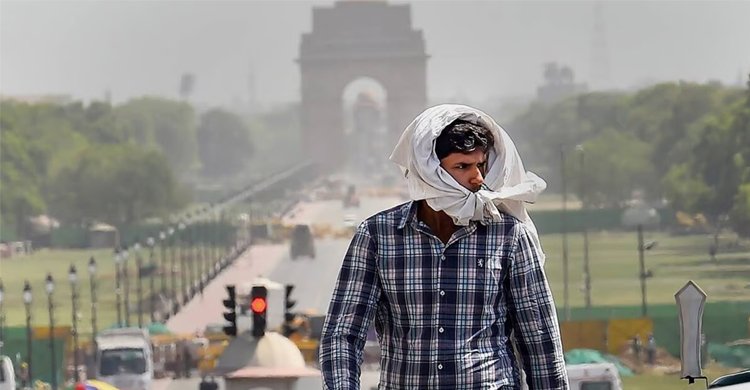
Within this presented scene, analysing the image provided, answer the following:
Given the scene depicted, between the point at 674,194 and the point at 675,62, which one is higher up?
the point at 675,62

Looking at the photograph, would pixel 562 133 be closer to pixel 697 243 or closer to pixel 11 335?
pixel 697 243

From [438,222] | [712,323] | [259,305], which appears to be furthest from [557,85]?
[438,222]

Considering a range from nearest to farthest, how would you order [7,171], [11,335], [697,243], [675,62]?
[11,335] → [697,243] → [7,171] → [675,62]

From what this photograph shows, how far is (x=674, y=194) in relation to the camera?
188 ft

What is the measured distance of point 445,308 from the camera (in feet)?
12.9

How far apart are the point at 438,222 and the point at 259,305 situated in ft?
37.5

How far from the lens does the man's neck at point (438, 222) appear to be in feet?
13.1

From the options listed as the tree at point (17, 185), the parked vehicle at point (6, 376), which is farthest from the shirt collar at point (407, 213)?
the tree at point (17, 185)

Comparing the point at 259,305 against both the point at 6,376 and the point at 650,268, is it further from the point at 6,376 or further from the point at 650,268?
the point at 650,268

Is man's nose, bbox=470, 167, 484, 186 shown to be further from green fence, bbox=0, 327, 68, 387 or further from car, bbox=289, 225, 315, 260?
car, bbox=289, 225, 315, 260

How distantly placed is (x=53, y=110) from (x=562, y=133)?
17097 millimetres

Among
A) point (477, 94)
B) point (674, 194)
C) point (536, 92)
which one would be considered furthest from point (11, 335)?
point (477, 94)

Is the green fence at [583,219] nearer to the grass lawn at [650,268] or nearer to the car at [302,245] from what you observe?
→ the grass lawn at [650,268]

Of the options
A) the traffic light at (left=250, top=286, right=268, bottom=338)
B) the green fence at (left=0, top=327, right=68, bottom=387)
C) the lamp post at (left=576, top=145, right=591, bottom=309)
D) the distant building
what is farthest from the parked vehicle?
the distant building
